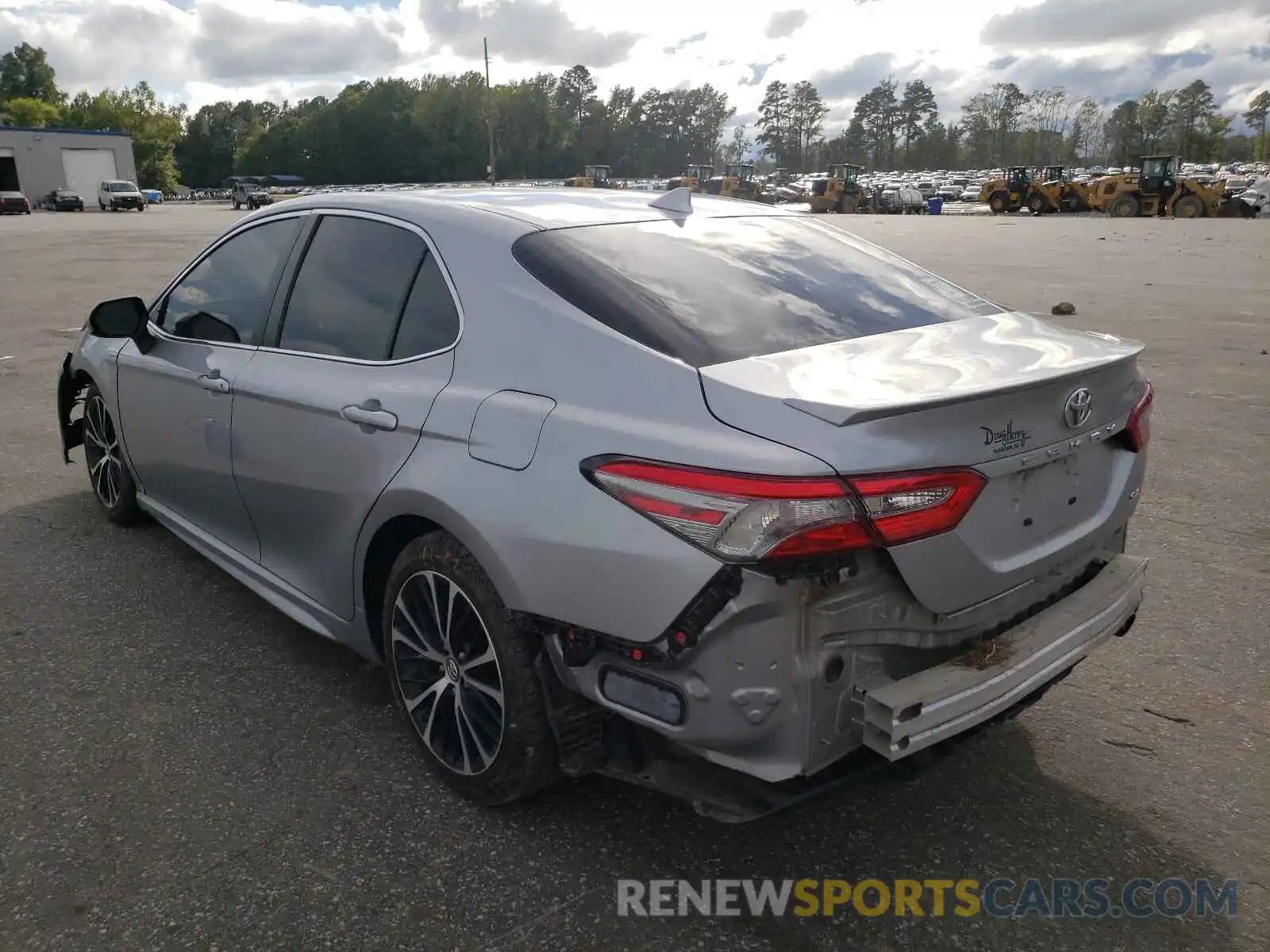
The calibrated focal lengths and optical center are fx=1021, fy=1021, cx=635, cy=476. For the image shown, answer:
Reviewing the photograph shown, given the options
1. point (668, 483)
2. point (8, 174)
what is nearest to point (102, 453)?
point (668, 483)

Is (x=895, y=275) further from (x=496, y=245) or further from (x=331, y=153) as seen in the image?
(x=331, y=153)

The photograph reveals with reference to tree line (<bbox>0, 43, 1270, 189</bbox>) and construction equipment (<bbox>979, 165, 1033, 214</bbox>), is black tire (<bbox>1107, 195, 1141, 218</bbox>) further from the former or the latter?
tree line (<bbox>0, 43, 1270, 189</bbox>)

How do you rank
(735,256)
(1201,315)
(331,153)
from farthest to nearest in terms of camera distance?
1. (331,153)
2. (1201,315)
3. (735,256)

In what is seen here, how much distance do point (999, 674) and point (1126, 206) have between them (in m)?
45.5

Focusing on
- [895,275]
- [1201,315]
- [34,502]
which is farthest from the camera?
[1201,315]

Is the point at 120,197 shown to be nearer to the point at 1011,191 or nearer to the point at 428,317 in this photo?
the point at 1011,191

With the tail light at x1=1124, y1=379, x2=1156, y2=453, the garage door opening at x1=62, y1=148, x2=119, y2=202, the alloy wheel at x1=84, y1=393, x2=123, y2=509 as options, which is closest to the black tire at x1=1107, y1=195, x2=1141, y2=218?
the tail light at x1=1124, y1=379, x2=1156, y2=453

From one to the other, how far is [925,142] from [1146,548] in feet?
481

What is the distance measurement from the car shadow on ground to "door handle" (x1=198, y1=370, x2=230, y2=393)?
39.8 inches

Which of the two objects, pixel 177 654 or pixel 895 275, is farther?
pixel 177 654

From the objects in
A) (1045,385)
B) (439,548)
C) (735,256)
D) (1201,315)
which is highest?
(735,256)

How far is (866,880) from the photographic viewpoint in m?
2.55

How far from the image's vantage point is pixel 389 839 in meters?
2.71

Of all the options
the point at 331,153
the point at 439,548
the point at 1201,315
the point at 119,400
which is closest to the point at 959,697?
the point at 439,548
